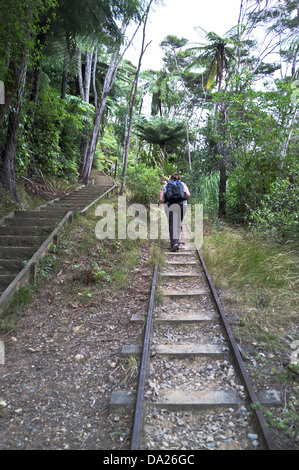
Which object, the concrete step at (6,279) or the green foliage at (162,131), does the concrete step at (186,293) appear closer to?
the concrete step at (6,279)

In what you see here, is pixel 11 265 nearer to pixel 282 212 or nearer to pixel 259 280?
pixel 259 280

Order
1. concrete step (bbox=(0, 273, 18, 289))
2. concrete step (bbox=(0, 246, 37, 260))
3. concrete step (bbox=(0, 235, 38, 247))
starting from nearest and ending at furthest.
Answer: concrete step (bbox=(0, 273, 18, 289)) → concrete step (bbox=(0, 246, 37, 260)) → concrete step (bbox=(0, 235, 38, 247))

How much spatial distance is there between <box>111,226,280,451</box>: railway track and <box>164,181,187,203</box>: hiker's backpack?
285 cm

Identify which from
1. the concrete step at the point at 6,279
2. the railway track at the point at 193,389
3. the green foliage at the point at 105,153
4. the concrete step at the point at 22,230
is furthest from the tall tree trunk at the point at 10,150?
the green foliage at the point at 105,153

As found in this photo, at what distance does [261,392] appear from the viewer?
8.48ft

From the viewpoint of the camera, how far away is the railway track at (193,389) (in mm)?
2205

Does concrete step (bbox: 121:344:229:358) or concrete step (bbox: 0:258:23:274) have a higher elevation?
concrete step (bbox: 0:258:23:274)

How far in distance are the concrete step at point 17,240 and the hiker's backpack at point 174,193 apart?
10.1 ft

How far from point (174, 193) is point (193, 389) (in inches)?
183

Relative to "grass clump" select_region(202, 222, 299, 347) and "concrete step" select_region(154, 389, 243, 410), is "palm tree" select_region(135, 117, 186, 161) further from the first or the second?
"concrete step" select_region(154, 389, 243, 410)

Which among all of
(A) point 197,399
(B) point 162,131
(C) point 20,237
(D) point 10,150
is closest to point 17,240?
(C) point 20,237

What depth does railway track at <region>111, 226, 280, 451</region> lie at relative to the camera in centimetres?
221

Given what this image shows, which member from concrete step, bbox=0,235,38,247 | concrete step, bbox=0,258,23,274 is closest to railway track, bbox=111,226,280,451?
concrete step, bbox=0,258,23,274

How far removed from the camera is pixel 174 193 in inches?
262
